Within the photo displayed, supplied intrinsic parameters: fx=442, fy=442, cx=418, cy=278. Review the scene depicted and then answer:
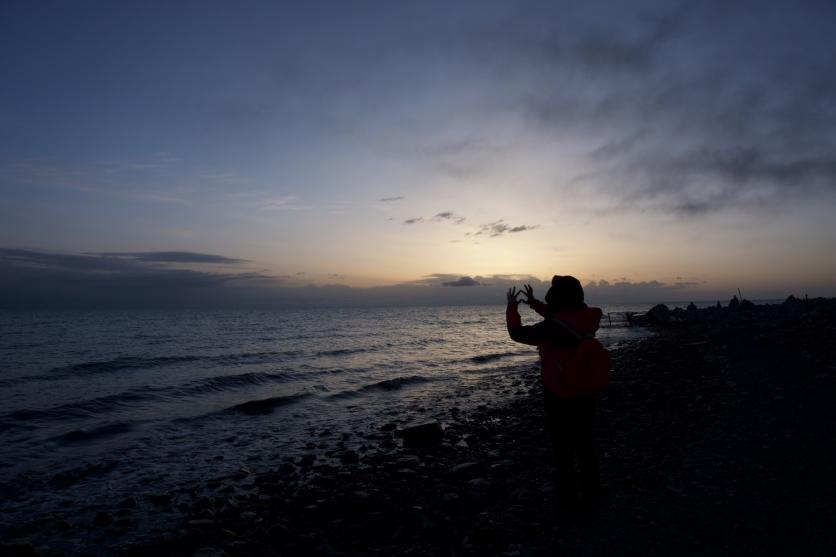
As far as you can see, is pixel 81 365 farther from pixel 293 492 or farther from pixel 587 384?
pixel 587 384

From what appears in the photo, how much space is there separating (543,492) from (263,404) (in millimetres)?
13912

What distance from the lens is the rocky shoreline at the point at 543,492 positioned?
5.82 meters

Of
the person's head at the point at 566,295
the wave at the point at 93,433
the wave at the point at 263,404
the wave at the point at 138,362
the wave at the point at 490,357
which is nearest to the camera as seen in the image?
the person's head at the point at 566,295

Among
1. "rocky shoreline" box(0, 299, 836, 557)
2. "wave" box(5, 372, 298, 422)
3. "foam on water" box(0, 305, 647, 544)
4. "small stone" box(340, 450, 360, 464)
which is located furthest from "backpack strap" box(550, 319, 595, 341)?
"wave" box(5, 372, 298, 422)

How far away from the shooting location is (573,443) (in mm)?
6441

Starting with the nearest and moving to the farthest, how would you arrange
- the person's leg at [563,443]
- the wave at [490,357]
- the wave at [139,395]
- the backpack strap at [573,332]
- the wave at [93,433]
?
the backpack strap at [573,332], the person's leg at [563,443], the wave at [93,433], the wave at [139,395], the wave at [490,357]

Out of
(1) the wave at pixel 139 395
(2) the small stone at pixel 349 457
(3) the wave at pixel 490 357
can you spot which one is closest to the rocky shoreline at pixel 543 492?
(2) the small stone at pixel 349 457

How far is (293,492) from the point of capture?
9258 mm

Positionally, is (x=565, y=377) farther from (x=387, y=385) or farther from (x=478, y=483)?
(x=387, y=385)

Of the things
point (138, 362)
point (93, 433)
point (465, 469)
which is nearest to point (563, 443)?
point (465, 469)

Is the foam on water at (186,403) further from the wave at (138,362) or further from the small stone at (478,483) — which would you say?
the small stone at (478,483)

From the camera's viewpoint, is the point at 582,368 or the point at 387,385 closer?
the point at 582,368

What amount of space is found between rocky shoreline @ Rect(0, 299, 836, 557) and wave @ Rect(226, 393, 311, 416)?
6.29 meters

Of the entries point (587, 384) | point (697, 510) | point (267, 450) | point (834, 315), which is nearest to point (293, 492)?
point (267, 450)
